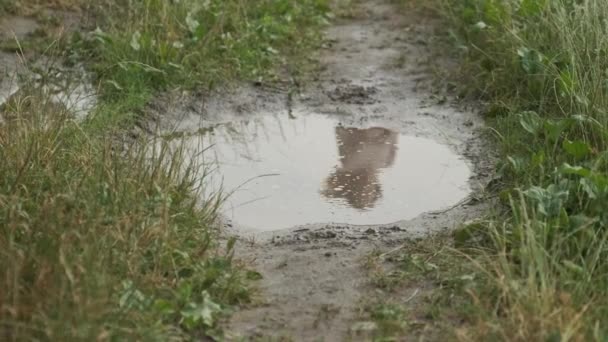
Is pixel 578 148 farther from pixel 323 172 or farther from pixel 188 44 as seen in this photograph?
pixel 188 44

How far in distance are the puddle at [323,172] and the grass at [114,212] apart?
34 cm

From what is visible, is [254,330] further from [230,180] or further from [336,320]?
[230,180]

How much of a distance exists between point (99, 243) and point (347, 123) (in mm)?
3212

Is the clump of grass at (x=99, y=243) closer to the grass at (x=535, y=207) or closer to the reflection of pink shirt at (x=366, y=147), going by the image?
the grass at (x=535, y=207)

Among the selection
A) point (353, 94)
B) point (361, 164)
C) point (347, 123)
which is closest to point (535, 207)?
point (361, 164)

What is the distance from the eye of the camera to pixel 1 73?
7750 mm

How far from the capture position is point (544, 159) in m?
5.93

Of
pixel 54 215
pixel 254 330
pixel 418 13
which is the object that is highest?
pixel 418 13

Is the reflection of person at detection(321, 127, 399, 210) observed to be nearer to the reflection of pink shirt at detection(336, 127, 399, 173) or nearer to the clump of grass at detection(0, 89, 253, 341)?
the reflection of pink shirt at detection(336, 127, 399, 173)

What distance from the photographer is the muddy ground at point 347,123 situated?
485cm

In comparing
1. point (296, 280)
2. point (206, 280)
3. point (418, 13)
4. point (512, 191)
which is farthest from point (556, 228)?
point (418, 13)

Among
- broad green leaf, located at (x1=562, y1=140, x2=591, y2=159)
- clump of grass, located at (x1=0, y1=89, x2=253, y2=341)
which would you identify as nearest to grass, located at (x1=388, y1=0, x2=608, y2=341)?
broad green leaf, located at (x1=562, y1=140, x2=591, y2=159)

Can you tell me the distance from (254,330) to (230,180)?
197 centimetres

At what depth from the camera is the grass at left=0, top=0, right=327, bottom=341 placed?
4164mm
